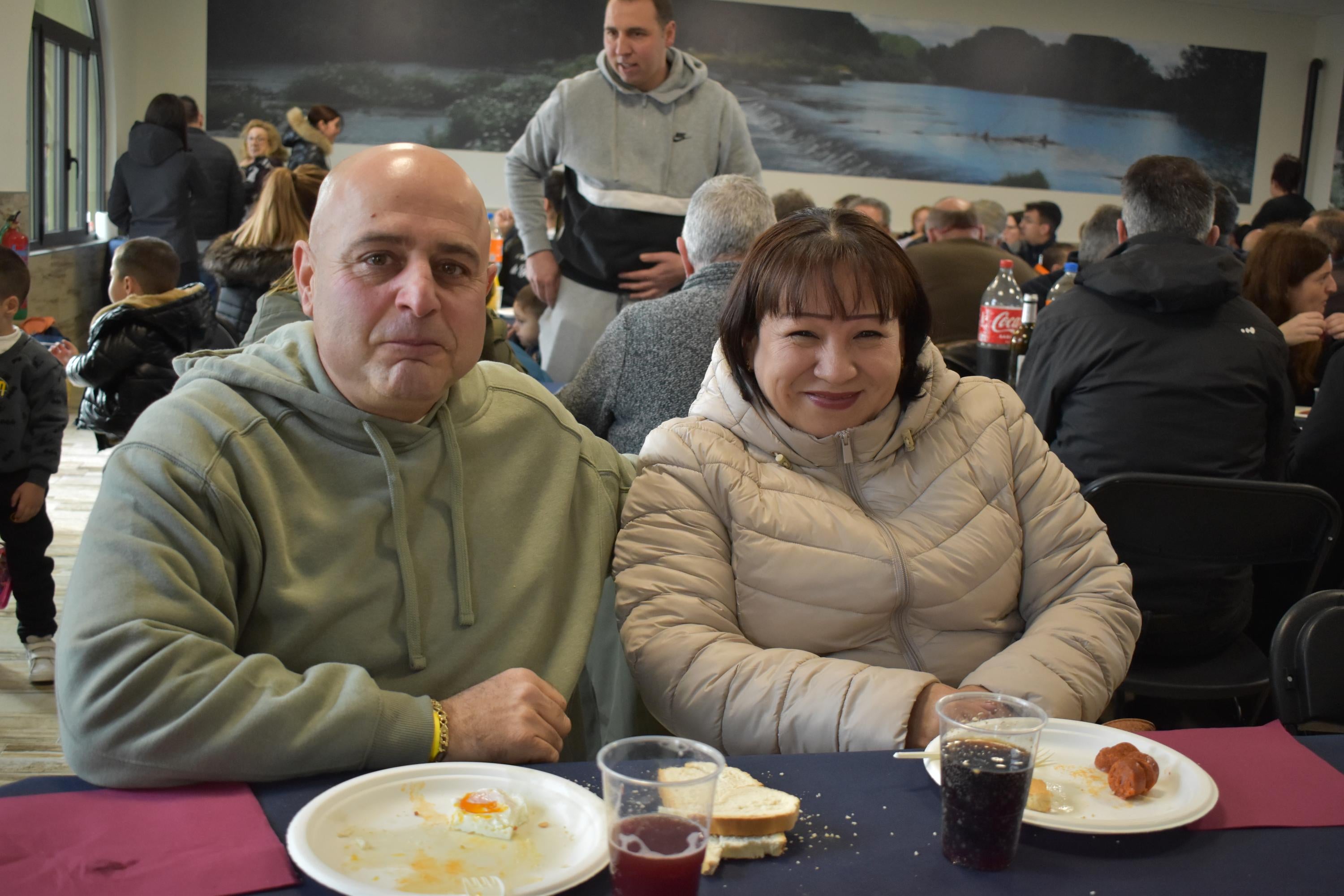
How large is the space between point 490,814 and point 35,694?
2817mm

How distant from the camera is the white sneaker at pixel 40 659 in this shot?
332cm

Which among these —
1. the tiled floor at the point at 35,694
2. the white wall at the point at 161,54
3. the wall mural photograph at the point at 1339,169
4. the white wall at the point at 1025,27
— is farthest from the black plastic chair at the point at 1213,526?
the wall mural photograph at the point at 1339,169

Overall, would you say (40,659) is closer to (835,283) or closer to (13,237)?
(835,283)

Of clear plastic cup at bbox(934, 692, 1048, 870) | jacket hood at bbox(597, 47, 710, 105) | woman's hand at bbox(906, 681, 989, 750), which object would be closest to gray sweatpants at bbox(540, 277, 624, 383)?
jacket hood at bbox(597, 47, 710, 105)

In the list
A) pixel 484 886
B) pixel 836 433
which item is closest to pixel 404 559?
pixel 484 886

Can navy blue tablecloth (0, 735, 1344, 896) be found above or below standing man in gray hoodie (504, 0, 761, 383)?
below

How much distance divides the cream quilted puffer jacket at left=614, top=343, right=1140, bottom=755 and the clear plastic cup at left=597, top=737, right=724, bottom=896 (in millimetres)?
565

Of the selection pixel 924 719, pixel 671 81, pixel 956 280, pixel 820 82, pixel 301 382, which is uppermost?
pixel 820 82

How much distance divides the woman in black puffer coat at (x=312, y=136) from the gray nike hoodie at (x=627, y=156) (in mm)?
4652

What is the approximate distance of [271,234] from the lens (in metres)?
3.56

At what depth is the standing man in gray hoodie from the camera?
3.55 metres

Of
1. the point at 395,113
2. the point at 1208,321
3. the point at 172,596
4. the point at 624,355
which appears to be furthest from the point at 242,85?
the point at 172,596

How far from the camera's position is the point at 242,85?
10070mm

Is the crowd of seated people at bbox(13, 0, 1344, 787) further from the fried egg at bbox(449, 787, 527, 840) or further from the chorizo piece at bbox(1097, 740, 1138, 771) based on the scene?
the chorizo piece at bbox(1097, 740, 1138, 771)
